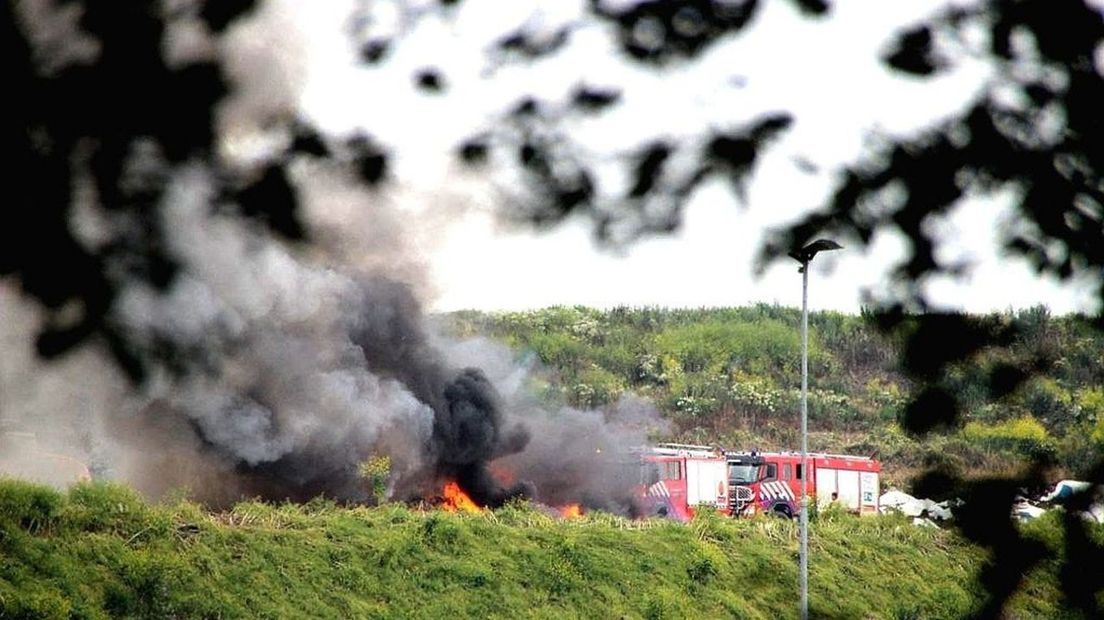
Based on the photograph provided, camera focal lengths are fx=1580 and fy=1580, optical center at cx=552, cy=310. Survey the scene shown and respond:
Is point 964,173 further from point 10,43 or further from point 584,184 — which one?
point 10,43

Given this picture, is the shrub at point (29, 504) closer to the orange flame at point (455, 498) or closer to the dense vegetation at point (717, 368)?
the orange flame at point (455, 498)

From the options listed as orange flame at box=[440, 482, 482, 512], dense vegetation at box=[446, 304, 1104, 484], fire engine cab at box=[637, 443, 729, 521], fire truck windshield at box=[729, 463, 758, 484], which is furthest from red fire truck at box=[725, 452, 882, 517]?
orange flame at box=[440, 482, 482, 512]

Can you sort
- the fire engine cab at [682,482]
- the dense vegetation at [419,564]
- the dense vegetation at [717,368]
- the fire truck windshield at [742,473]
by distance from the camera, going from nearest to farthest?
the dense vegetation at [419,564], the fire engine cab at [682,482], the fire truck windshield at [742,473], the dense vegetation at [717,368]

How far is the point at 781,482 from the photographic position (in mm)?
36250

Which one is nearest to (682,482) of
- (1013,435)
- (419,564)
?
(419,564)

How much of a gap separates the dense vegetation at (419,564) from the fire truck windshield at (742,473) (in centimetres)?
658

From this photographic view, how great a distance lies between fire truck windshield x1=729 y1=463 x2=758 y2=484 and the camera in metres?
36.1

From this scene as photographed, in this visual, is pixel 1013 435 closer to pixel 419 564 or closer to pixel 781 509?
pixel 419 564

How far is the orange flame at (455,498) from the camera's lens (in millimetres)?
32375

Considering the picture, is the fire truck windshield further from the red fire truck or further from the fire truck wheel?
the fire truck wheel

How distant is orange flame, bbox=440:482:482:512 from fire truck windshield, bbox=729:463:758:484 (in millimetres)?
6360

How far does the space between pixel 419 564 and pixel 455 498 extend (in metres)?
11.3

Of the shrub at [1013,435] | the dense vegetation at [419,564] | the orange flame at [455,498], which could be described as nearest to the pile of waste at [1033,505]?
the shrub at [1013,435]

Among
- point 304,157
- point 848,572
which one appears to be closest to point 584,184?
point 304,157
